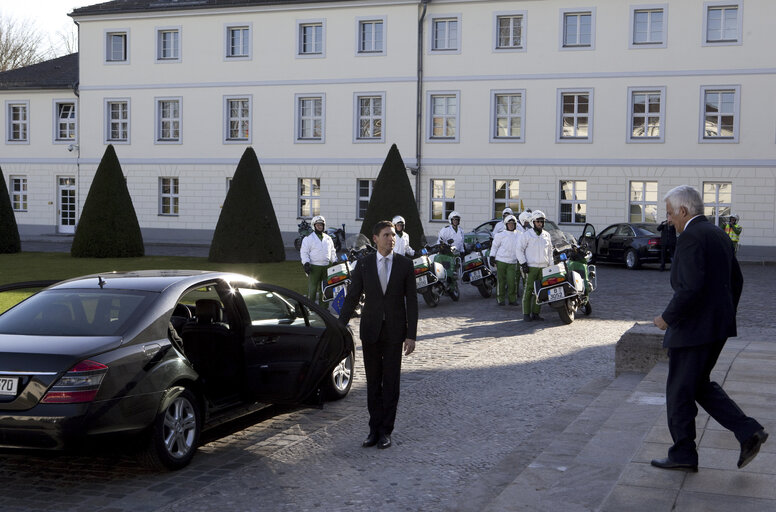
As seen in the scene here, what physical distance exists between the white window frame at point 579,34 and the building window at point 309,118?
1022 centimetres

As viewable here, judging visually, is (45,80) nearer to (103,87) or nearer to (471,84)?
(103,87)

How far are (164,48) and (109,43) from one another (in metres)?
2.88

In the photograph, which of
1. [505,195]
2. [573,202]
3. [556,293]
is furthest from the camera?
[505,195]

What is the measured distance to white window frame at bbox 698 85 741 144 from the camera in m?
35.3

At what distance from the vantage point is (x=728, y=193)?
35781mm

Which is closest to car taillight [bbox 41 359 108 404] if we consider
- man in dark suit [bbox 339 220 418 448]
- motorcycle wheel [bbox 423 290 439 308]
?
man in dark suit [bbox 339 220 418 448]

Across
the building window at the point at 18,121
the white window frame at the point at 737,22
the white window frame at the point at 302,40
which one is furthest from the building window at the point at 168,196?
the white window frame at the point at 737,22

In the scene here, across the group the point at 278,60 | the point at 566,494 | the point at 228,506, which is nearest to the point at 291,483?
the point at 228,506

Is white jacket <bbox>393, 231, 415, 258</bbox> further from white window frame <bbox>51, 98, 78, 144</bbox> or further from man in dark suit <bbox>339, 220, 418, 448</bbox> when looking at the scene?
white window frame <bbox>51, 98, 78, 144</bbox>

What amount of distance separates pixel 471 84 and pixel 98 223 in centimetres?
1550

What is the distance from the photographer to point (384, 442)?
7332 mm

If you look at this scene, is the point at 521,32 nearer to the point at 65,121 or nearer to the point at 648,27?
the point at 648,27

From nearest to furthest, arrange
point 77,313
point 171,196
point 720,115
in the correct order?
point 77,313, point 720,115, point 171,196

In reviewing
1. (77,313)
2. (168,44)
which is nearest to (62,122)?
(168,44)
